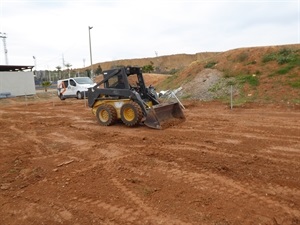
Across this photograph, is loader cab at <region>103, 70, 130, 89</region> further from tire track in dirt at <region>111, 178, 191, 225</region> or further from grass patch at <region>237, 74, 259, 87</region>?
grass patch at <region>237, 74, 259, 87</region>

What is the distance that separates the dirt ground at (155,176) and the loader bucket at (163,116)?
0.29m

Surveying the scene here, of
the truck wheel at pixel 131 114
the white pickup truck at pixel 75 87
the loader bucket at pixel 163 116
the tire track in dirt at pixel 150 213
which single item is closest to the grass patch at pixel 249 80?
the loader bucket at pixel 163 116

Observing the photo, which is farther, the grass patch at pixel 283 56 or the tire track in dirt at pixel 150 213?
the grass patch at pixel 283 56

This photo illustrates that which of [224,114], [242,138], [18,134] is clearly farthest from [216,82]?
[18,134]

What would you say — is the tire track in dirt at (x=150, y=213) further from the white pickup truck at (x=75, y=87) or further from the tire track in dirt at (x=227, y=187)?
the white pickup truck at (x=75, y=87)

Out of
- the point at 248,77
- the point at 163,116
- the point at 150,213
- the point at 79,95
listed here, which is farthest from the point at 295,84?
the point at 79,95

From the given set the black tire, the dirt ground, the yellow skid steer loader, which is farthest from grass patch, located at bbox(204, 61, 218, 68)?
the dirt ground

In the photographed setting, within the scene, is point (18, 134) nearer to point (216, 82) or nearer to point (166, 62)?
point (216, 82)

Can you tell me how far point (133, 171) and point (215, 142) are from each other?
2596mm

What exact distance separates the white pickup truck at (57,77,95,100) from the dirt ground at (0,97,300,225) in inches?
521

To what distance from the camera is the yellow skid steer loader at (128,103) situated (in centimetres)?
877

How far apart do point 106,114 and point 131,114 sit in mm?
1089

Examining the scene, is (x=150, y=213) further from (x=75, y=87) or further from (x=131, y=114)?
(x=75, y=87)

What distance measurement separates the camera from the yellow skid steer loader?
877 centimetres
